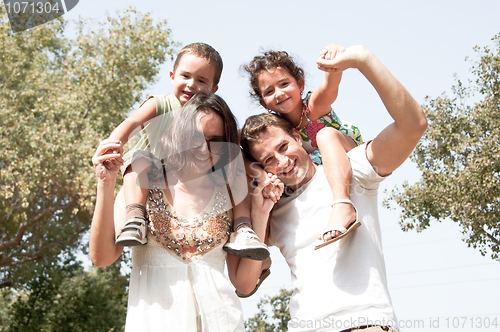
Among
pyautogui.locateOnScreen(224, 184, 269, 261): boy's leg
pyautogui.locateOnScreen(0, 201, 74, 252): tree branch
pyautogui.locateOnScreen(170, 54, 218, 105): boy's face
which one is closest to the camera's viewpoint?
pyautogui.locateOnScreen(224, 184, 269, 261): boy's leg

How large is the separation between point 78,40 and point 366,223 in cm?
1207

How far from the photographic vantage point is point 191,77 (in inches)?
124

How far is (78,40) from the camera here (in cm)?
1264

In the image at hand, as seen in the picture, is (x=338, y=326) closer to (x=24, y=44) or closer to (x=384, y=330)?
(x=384, y=330)

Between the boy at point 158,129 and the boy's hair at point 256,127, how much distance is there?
33cm

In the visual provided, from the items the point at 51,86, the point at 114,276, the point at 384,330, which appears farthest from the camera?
the point at 114,276

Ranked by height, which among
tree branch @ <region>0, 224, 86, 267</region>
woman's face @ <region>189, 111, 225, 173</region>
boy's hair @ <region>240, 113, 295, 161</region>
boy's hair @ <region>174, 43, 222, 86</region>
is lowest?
woman's face @ <region>189, 111, 225, 173</region>

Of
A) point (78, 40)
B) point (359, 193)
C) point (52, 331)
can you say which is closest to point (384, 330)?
point (359, 193)

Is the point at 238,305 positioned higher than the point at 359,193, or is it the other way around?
the point at 359,193

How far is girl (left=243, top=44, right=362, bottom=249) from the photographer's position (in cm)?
238

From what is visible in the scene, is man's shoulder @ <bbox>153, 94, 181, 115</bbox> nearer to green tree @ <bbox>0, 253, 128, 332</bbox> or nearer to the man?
the man

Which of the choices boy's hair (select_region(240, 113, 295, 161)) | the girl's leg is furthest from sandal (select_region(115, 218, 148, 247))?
the girl's leg

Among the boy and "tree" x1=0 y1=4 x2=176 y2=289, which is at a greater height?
"tree" x1=0 y1=4 x2=176 y2=289

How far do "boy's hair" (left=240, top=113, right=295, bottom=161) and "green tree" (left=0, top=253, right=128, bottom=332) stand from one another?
12012mm
